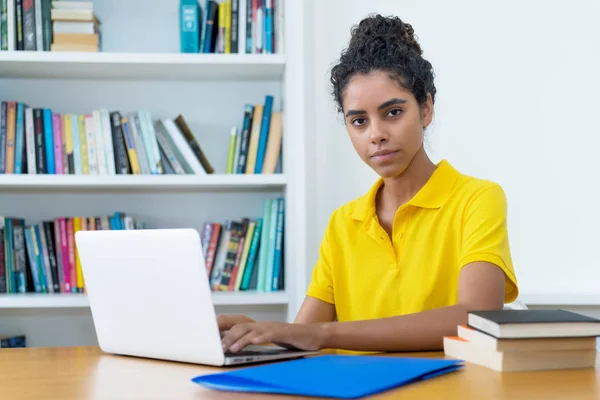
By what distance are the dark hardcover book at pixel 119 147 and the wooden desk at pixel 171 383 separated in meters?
1.59

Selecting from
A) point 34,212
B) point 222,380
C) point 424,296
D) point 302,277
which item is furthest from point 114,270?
point 34,212

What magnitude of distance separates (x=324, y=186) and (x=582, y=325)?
185 cm

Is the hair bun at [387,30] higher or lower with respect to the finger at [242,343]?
higher

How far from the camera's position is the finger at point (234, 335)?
3.70 feet

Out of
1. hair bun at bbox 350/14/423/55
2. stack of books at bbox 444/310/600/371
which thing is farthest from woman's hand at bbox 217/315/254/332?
hair bun at bbox 350/14/423/55

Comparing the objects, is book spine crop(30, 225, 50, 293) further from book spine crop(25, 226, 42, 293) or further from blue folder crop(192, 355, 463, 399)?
blue folder crop(192, 355, 463, 399)

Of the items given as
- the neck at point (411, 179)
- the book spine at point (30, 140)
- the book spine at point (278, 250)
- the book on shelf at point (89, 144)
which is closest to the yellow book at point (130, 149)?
the book on shelf at point (89, 144)

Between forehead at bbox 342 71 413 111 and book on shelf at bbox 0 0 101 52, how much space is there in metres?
1.47

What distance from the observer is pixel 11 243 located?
110 inches

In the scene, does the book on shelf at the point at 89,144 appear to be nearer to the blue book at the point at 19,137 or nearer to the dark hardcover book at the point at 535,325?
the blue book at the point at 19,137

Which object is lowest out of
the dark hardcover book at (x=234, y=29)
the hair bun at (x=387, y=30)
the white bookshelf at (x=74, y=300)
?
the white bookshelf at (x=74, y=300)

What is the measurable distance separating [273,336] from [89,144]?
5.96 feet

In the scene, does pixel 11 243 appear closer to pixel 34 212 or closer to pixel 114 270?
pixel 34 212

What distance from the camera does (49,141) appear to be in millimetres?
2771
